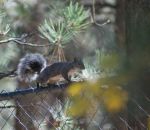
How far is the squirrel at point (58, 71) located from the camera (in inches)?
81.7

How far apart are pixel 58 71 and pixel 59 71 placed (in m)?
0.01

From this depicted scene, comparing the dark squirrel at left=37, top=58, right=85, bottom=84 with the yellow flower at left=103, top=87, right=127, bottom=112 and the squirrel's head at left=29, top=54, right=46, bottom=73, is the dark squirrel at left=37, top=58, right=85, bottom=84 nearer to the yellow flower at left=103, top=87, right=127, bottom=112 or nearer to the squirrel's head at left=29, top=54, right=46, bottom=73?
the squirrel's head at left=29, top=54, right=46, bottom=73

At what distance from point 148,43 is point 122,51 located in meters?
0.09

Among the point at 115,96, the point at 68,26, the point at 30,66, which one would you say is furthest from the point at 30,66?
the point at 115,96

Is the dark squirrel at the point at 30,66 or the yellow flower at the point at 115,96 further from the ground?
the yellow flower at the point at 115,96

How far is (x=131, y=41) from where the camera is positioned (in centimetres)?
92

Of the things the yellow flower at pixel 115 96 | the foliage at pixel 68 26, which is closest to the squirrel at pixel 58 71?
Result: the foliage at pixel 68 26

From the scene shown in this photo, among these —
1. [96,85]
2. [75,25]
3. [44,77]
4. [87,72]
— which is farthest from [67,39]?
[96,85]

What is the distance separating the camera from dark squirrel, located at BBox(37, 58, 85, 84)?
2076 mm

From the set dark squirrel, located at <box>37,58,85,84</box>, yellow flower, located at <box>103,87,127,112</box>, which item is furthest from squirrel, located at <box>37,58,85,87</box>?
yellow flower, located at <box>103,87,127,112</box>

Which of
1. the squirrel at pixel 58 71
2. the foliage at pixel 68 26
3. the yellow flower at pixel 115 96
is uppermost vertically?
the yellow flower at pixel 115 96

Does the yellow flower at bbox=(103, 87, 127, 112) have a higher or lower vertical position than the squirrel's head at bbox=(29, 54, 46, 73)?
higher

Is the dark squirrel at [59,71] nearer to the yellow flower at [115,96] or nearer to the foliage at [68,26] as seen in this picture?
the foliage at [68,26]

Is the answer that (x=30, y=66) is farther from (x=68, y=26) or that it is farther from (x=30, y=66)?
(x=68, y=26)
